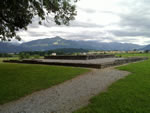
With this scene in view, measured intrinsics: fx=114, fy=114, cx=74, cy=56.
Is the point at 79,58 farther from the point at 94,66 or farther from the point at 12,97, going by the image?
the point at 12,97

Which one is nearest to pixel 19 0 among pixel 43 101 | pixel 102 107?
pixel 43 101

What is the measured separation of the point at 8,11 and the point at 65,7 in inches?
191

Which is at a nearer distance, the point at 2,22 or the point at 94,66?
the point at 2,22

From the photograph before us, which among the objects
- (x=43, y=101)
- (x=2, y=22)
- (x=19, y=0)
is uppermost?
(x=19, y=0)

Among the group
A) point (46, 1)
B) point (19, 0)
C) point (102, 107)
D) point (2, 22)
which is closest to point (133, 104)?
point (102, 107)

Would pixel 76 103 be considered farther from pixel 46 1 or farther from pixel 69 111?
pixel 46 1

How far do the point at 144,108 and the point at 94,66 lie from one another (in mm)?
9216

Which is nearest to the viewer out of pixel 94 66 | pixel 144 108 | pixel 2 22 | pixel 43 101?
pixel 144 108

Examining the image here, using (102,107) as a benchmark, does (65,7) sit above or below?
above

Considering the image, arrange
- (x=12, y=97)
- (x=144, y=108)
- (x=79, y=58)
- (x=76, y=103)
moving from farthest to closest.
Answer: (x=79, y=58), (x=12, y=97), (x=76, y=103), (x=144, y=108)

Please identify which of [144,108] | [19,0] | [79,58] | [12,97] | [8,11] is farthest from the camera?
[79,58]

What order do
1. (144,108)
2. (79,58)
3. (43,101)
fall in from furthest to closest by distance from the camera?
(79,58), (43,101), (144,108)

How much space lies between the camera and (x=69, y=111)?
3582 millimetres

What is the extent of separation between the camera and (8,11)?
31.7 feet
